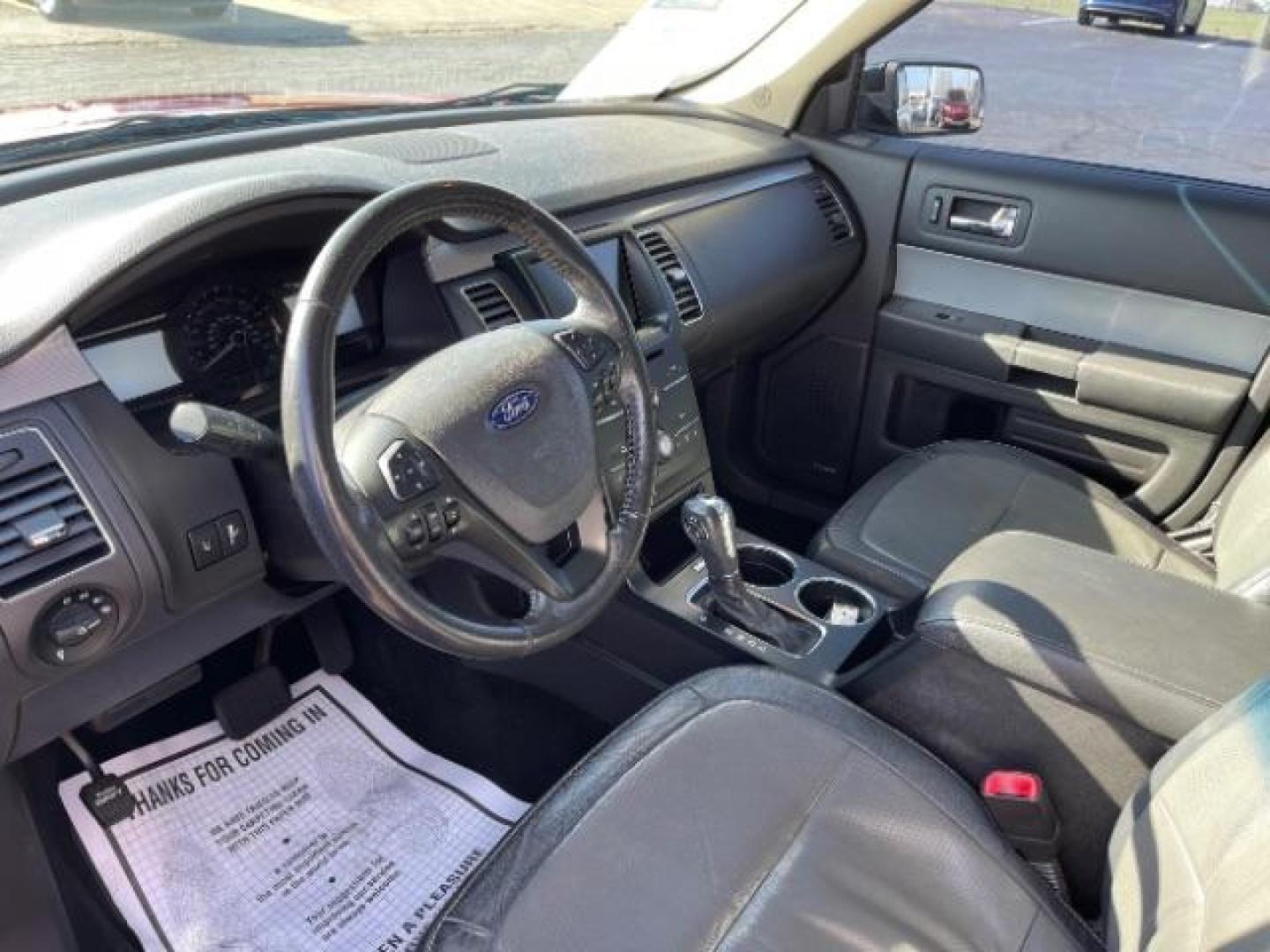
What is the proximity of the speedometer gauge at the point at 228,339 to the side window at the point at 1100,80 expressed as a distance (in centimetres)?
166

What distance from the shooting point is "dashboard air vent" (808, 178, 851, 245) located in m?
2.55

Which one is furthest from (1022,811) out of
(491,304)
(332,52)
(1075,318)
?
(332,52)

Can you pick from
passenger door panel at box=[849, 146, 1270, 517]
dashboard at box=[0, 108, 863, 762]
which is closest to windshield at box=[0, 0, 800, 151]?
dashboard at box=[0, 108, 863, 762]

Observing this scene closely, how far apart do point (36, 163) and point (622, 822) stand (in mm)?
1140

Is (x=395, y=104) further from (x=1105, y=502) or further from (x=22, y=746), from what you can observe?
(x=1105, y=502)

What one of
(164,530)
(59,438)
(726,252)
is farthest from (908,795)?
(726,252)

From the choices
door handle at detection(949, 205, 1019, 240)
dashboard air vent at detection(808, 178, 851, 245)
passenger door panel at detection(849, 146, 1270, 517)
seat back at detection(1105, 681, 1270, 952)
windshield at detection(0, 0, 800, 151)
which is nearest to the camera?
seat back at detection(1105, 681, 1270, 952)

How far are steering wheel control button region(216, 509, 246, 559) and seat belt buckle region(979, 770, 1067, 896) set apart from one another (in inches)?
38.0

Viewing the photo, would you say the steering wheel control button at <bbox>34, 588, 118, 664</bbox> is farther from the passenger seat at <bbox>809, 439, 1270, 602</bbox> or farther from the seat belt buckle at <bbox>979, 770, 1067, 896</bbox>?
the passenger seat at <bbox>809, 439, 1270, 602</bbox>

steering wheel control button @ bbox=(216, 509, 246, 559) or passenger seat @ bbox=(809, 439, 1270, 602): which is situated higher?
steering wheel control button @ bbox=(216, 509, 246, 559)

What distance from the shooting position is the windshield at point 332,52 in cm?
161

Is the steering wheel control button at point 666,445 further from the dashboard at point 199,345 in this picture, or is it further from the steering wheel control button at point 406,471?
the steering wheel control button at point 406,471

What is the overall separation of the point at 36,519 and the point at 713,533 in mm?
915

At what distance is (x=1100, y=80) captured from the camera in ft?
7.97
